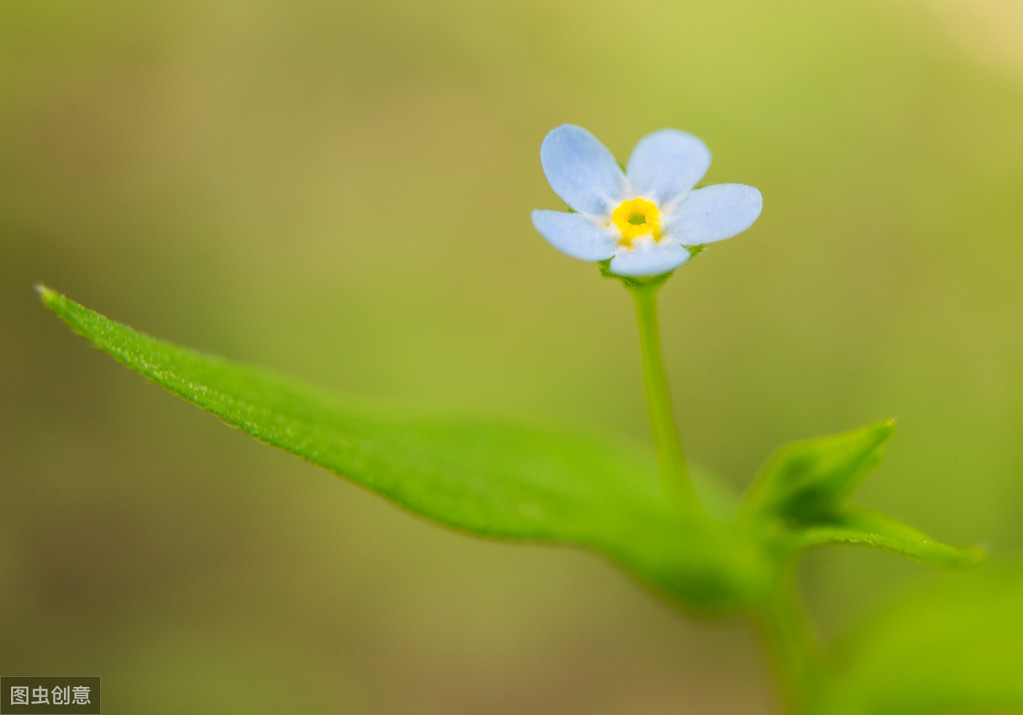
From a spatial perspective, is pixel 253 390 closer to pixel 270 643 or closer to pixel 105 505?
pixel 270 643

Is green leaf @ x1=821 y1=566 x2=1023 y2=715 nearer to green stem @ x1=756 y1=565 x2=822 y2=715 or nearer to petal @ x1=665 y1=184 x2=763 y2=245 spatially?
green stem @ x1=756 y1=565 x2=822 y2=715

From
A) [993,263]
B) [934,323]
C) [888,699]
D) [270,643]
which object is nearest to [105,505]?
[270,643]

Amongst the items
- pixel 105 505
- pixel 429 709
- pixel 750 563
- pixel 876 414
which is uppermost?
pixel 105 505

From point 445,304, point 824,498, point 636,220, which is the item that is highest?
point 445,304

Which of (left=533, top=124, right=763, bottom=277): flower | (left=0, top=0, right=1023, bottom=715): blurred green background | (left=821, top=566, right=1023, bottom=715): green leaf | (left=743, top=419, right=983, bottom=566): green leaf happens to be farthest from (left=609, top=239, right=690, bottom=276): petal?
(left=0, top=0, right=1023, bottom=715): blurred green background

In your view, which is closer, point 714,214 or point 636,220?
point 714,214

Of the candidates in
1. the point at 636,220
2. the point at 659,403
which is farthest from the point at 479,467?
Result: the point at 636,220

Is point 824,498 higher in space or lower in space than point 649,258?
lower

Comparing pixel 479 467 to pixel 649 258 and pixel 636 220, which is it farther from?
pixel 649 258

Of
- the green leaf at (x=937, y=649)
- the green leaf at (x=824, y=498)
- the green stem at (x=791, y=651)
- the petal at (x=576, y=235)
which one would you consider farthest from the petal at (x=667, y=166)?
the green leaf at (x=937, y=649)
